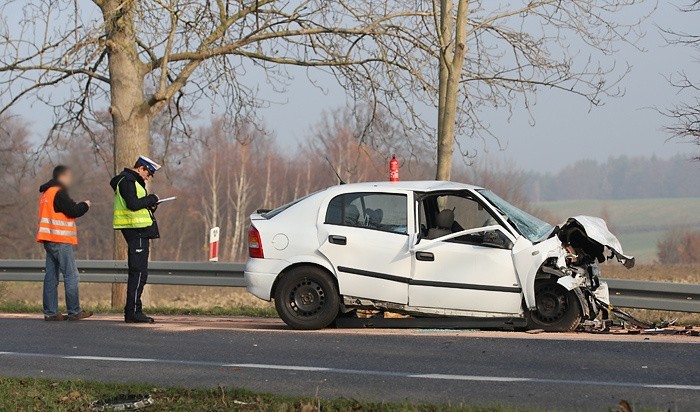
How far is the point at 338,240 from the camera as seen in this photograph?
11.4 m

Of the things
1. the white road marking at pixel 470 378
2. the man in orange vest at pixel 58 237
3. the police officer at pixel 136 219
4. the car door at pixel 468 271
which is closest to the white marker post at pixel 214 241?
the man in orange vest at pixel 58 237

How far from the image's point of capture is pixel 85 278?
17.4 meters

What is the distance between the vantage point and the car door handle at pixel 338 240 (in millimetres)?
11406

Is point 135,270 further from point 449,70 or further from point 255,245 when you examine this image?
point 449,70

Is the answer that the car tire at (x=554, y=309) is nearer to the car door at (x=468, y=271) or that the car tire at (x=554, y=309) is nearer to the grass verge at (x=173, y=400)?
the car door at (x=468, y=271)

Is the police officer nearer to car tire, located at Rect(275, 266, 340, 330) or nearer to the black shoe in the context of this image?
the black shoe

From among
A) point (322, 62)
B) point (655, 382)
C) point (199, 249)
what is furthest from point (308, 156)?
point (655, 382)

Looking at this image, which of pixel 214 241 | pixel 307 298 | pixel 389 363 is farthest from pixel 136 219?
pixel 214 241

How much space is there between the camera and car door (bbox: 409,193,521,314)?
35.8 ft

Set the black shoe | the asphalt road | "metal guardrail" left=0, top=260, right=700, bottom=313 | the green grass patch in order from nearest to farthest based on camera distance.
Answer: the asphalt road < the black shoe < "metal guardrail" left=0, top=260, right=700, bottom=313 < the green grass patch

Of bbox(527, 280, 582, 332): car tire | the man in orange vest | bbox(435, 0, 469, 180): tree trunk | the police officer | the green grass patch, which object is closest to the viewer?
bbox(527, 280, 582, 332): car tire

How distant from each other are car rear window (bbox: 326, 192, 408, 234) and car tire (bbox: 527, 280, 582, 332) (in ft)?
4.96

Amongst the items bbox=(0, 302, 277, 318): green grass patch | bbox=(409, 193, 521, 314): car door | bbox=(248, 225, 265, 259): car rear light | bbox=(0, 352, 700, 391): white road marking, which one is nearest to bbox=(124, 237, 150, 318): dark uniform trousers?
bbox=(248, 225, 265, 259): car rear light

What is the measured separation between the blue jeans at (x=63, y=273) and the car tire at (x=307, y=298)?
3.20m
